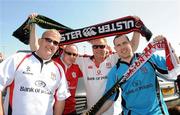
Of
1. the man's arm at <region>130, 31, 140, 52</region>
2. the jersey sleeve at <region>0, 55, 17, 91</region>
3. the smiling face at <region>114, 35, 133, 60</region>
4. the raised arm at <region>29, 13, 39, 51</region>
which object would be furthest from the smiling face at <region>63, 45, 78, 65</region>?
the jersey sleeve at <region>0, 55, 17, 91</region>

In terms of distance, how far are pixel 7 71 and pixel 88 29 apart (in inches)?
100

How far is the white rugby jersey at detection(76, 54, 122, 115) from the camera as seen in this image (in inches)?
201

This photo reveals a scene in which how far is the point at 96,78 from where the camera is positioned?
522 cm

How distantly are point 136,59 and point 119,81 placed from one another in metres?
0.47

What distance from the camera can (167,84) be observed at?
343 inches

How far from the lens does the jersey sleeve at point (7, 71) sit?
12.3 ft

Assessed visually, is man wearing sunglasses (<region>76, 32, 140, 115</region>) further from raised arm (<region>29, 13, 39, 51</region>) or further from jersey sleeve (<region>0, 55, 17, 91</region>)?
jersey sleeve (<region>0, 55, 17, 91</region>)

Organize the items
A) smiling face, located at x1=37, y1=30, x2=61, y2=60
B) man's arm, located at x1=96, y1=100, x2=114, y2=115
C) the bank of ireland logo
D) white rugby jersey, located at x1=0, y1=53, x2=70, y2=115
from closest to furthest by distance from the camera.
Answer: white rugby jersey, located at x1=0, y1=53, x2=70, y2=115 < smiling face, located at x1=37, y1=30, x2=61, y2=60 < man's arm, located at x1=96, y1=100, x2=114, y2=115 < the bank of ireland logo

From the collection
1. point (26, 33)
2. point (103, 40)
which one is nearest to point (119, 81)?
point (103, 40)

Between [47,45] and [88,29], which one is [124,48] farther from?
[88,29]

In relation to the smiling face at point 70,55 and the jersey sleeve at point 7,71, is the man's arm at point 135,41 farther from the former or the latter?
the jersey sleeve at point 7,71

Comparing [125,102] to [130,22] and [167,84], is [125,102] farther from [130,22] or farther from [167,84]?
[167,84]

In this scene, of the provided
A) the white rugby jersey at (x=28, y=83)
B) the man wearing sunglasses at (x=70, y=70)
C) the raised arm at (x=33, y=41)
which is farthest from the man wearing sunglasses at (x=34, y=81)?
the man wearing sunglasses at (x=70, y=70)

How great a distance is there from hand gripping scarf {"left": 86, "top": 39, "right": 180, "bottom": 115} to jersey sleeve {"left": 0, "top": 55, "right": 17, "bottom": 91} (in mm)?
1374
